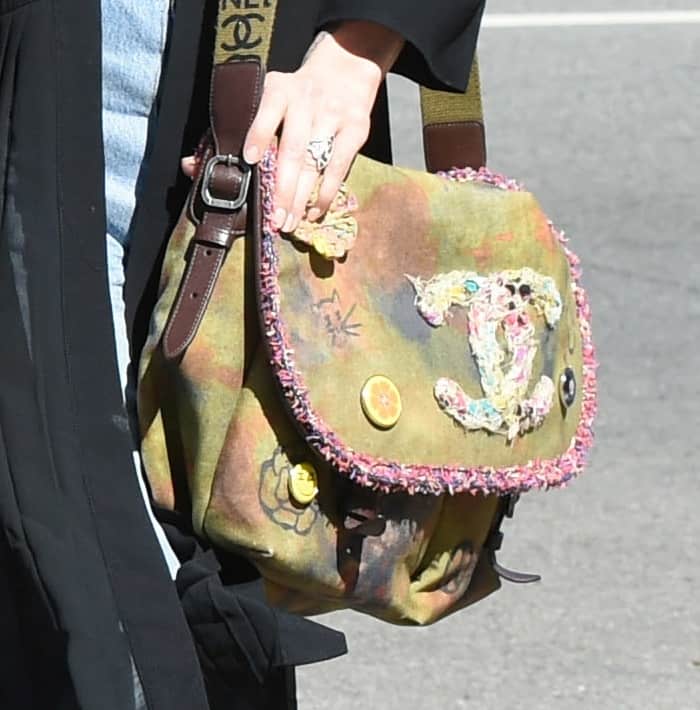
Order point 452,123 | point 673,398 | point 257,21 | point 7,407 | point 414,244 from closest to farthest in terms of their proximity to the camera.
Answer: point 7,407 < point 257,21 < point 414,244 < point 452,123 < point 673,398

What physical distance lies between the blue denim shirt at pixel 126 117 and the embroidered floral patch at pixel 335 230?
0.16 metres

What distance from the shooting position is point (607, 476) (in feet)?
12.6

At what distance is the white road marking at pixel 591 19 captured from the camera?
6.89 metres

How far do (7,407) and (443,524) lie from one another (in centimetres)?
48

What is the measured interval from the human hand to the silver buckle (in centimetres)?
1

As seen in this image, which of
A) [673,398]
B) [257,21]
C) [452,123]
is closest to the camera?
[257,21]

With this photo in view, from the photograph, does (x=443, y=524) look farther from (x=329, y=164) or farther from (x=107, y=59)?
(x=107, y=59)

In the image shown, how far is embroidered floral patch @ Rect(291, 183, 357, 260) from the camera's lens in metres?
1.56

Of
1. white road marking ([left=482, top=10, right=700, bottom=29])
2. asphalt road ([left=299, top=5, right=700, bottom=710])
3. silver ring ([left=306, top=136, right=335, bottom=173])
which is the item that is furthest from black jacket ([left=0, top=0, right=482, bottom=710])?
white road marking ([left=482, top=10, right=700, bottom=29])

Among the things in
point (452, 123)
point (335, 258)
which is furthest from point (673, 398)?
point (335, 258)

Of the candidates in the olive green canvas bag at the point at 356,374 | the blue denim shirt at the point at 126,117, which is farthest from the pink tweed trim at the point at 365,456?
the blue denim shirt at the point at 126,117

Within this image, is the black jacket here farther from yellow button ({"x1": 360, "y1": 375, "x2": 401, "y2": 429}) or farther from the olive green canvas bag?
yellow button ({"x1": 360, "y1": 375, "x2": 401, "y2": 429})

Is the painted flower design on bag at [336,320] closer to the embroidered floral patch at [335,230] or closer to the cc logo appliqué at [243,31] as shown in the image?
the embroidered floral patch at [335,230]

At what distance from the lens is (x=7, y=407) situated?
1.43 meters
